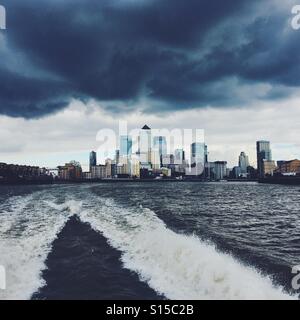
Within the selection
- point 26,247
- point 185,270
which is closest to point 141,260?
point 185,270

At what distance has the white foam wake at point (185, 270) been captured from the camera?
14.6 m

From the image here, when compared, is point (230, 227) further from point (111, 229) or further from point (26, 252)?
point (26, 252)

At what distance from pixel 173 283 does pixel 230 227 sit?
1852 cm

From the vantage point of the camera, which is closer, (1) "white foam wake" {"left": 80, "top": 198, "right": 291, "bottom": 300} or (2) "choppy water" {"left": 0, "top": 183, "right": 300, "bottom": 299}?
(1) "white foam wake" {"left": 80, "top": 198, "right": 291, "bottom": 300}

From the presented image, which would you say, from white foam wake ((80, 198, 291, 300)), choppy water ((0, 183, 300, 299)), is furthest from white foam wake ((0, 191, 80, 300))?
white foam wake ((80, 198, 291, 300))

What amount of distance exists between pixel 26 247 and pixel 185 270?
10693mm

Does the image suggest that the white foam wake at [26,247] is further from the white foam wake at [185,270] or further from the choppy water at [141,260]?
the white foam wake at [185,270]

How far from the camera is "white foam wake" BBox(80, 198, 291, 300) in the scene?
47.8ft

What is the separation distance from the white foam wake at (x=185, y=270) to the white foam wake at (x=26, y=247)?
446 centimetres

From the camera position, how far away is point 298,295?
14.8m

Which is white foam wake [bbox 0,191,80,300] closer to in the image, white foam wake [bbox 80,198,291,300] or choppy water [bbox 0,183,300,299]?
choppy water [bbox 0,183,300,299]

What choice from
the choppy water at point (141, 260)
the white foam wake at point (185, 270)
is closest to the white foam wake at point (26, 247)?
the choppy water at point (141, 260)

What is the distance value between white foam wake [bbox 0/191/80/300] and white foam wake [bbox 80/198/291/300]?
4459 mm
